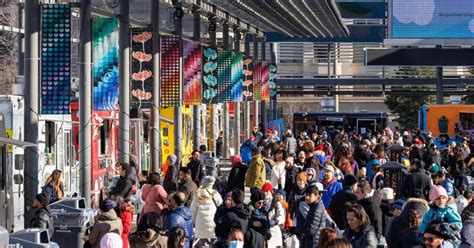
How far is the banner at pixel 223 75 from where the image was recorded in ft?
131

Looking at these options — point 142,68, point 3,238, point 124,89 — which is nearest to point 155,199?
point 3,238

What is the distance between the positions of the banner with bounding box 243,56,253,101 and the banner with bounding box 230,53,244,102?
2162 millimetres

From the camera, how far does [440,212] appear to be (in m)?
14.9

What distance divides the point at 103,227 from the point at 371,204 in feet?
11.9

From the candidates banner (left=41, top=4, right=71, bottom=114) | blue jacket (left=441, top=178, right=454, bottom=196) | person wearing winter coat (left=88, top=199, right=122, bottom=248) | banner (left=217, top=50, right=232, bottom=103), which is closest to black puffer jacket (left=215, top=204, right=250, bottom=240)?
person wearing winter coat (left=88, top=199, right=122, bottom=248)

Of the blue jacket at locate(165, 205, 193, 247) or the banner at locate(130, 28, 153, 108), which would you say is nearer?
the blue jacket at locate(165, 205, 193, 247)

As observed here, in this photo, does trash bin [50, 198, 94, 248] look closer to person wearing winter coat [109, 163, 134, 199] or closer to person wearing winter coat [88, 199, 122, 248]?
person wearing winter coat [109, 163, 134, 199]

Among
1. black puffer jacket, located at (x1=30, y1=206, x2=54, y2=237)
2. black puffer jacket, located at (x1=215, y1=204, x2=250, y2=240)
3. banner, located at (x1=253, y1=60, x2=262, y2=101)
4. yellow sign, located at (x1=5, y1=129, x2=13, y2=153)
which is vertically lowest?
black puffer jacket, located at (x1=30, y1=206, x2=54, y2=237)

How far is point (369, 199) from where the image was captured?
1700cm

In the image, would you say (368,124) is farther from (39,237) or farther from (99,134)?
(39,237)

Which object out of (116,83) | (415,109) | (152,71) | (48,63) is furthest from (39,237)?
(415,109)

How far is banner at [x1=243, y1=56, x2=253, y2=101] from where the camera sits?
49.4 m

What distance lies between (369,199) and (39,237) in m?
4.54

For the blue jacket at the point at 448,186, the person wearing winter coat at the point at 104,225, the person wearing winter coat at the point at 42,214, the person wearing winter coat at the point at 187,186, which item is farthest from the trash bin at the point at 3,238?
the blue jacket at the point at 448,186
